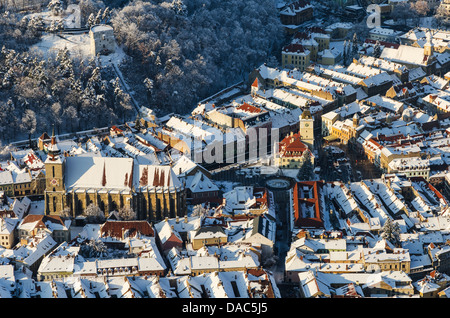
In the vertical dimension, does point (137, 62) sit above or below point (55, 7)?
below

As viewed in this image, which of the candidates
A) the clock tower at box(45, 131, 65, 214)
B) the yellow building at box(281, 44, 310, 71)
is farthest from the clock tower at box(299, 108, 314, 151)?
the yellow building at box(281, 44, 310, 71)

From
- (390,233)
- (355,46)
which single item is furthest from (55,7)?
(390,233)

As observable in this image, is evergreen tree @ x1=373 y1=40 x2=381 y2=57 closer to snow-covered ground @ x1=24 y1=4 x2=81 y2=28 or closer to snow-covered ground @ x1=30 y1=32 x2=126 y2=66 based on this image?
snow-covered ground @ x1=30 y1=32 x2=126 y2=66

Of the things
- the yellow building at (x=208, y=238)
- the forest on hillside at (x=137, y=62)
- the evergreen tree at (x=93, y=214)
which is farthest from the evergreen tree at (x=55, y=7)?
the yellow building at (x=208, y=238)

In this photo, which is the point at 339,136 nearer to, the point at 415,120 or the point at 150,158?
the point at 415,120

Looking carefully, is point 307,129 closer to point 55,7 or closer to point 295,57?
point 295,57

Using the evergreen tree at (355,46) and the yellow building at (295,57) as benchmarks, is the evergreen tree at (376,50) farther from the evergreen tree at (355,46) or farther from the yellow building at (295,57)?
the yellow building at (295,57)
